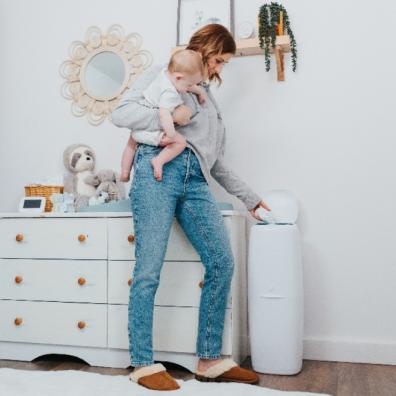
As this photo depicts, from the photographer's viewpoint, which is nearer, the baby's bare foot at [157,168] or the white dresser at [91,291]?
the baby's bare foot at [157,168]

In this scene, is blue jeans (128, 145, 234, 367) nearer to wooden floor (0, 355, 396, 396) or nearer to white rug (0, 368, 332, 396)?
white rug (0, 368, 332, 396)

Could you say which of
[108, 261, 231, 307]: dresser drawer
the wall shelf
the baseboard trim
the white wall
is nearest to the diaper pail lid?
the white wall

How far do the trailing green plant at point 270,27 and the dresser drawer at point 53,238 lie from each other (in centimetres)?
113

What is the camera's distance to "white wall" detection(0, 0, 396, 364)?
2480 millimetres

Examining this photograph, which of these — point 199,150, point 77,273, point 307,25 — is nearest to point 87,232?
point 77,273

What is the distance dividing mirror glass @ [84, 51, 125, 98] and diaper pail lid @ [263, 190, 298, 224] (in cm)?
107

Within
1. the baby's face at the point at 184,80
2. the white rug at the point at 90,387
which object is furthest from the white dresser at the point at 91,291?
the baby's face at the point at 184,80

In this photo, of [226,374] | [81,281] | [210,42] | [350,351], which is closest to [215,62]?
[210,42]

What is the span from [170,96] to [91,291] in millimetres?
957

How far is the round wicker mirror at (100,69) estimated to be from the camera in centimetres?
288

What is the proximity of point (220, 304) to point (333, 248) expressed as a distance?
75 centimetres

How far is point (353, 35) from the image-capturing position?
257 centimetres

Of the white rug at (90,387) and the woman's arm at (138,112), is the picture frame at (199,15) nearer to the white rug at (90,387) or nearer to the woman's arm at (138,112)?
the woman's arm at (138,112)

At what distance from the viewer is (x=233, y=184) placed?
236cm
